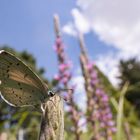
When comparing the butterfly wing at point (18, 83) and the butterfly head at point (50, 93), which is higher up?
the butterfly wing at point (18, 83)

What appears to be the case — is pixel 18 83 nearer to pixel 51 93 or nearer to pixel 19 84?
pixel 19 84

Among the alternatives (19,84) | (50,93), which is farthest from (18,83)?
(50,93)

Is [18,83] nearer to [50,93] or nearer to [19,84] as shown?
[19,84]

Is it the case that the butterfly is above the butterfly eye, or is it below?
above

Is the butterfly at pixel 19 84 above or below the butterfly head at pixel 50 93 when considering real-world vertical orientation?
above

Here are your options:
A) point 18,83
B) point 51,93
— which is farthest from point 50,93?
point 18,83

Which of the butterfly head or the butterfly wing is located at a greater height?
the butterfly wing

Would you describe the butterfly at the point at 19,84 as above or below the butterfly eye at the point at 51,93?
above

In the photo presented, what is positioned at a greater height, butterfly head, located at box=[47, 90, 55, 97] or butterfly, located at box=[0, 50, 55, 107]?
butterfly, located at box=[0, 50, 55, 107]

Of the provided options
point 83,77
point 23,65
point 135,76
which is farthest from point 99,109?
point 135,76
